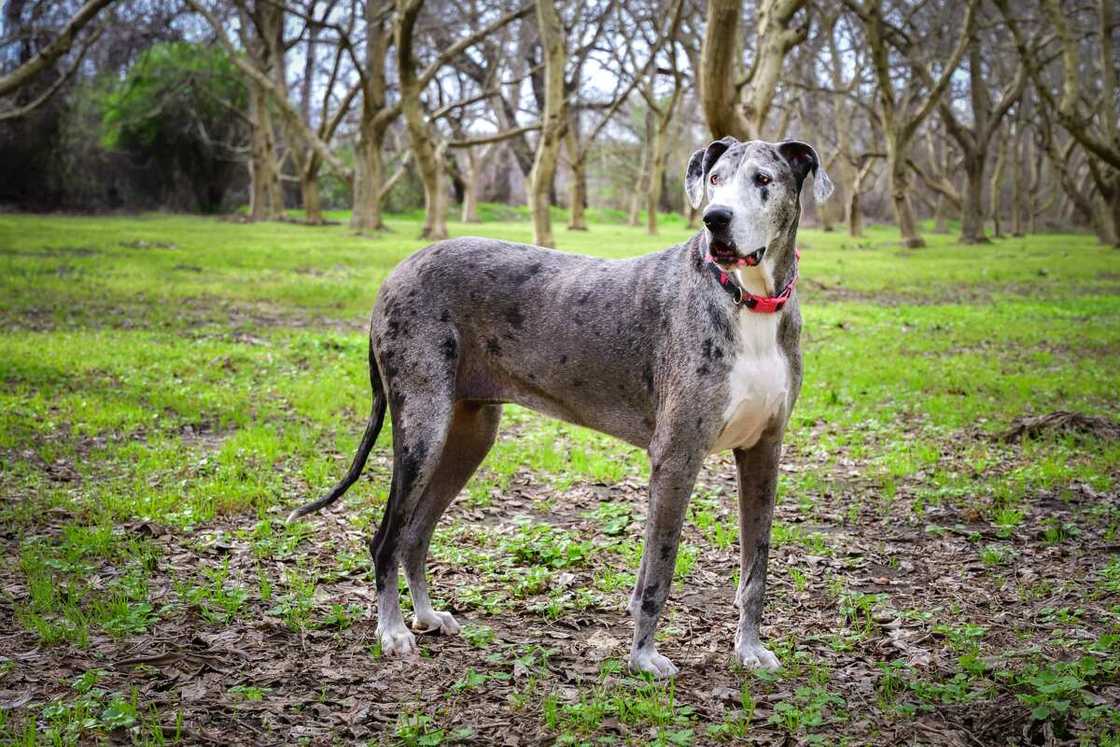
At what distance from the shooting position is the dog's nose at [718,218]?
3.48 meters

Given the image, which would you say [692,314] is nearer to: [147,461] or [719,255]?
[719,255]

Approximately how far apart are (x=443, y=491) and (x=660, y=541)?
48.3 inches

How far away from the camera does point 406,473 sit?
4297mm

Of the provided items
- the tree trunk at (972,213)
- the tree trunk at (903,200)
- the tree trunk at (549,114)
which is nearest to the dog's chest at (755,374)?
the tree trunk at (549,114)

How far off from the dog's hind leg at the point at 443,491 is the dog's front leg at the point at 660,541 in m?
0.96

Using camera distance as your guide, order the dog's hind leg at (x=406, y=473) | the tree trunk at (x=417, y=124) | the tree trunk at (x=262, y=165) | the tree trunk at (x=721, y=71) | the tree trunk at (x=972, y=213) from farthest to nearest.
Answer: the tree trunk at (x=262, y=165) < the tree trunk at (x=972, y=213) < the tree trunk at (x=417, y=124) < the tree trunk at (x=721, y=71) < the dog's hind leg at (x=406, y=473)

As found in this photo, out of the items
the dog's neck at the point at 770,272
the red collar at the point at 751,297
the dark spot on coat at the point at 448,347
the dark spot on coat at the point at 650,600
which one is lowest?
the dark spot on coat at the point at 650,600

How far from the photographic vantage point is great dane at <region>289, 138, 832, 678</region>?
379cm

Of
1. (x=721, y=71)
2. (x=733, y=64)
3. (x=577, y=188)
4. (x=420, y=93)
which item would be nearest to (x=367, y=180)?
(x=420, y=93)

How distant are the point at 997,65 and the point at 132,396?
1272 inches

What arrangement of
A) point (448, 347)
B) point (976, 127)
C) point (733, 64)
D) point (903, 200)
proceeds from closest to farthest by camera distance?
point (448, 347)
point (733, 64)
point (903, 200)
point (976, 127)

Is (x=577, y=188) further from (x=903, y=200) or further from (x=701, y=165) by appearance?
(x=701, y=165)

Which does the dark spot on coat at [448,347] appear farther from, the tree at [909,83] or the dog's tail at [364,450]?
the tree at [909,83]

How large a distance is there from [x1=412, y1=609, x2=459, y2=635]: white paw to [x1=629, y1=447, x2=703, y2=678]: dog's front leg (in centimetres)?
90
